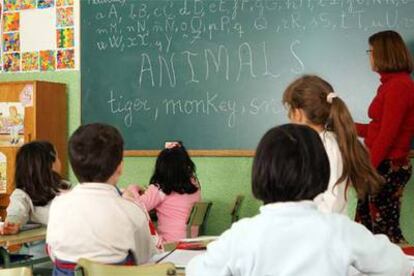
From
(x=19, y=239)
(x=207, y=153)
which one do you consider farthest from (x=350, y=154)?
(x=207, y=153)

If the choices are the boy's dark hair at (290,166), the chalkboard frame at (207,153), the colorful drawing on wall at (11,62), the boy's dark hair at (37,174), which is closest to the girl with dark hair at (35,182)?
the boy's dark hair at (37,174)

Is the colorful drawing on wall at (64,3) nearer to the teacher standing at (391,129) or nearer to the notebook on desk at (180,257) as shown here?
the teacher standing at (391,129)

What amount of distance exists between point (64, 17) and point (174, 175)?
6.07 ft

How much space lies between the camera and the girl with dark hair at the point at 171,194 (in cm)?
383

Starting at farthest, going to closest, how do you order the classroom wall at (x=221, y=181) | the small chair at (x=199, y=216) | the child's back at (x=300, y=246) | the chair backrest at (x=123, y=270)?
the classroom wall at (x=221, y=181) < the small chair at (x=199, y=216) < the chair backrest at (x=123, y=270) < the child's back at (x=300, y=246)

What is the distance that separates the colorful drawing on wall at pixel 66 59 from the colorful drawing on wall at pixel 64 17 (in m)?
0.21

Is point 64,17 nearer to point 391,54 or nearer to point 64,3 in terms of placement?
point 64,3

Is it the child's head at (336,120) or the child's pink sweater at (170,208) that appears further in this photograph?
the child's pink sweater at (170,208)

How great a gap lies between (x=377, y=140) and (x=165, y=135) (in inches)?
65.0

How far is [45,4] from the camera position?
5.07 metres

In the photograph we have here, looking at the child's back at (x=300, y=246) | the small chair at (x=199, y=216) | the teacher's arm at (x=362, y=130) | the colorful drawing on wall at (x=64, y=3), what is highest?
the colorful drawing on wall at (x=64, y=3)

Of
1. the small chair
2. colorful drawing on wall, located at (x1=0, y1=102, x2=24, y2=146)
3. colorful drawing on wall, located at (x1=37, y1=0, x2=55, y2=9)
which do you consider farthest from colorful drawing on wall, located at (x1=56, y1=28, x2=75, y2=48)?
the small chair

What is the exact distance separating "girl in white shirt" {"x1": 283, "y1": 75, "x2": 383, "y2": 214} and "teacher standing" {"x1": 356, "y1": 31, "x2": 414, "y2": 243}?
60 centimetres

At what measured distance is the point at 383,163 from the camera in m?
3.49
